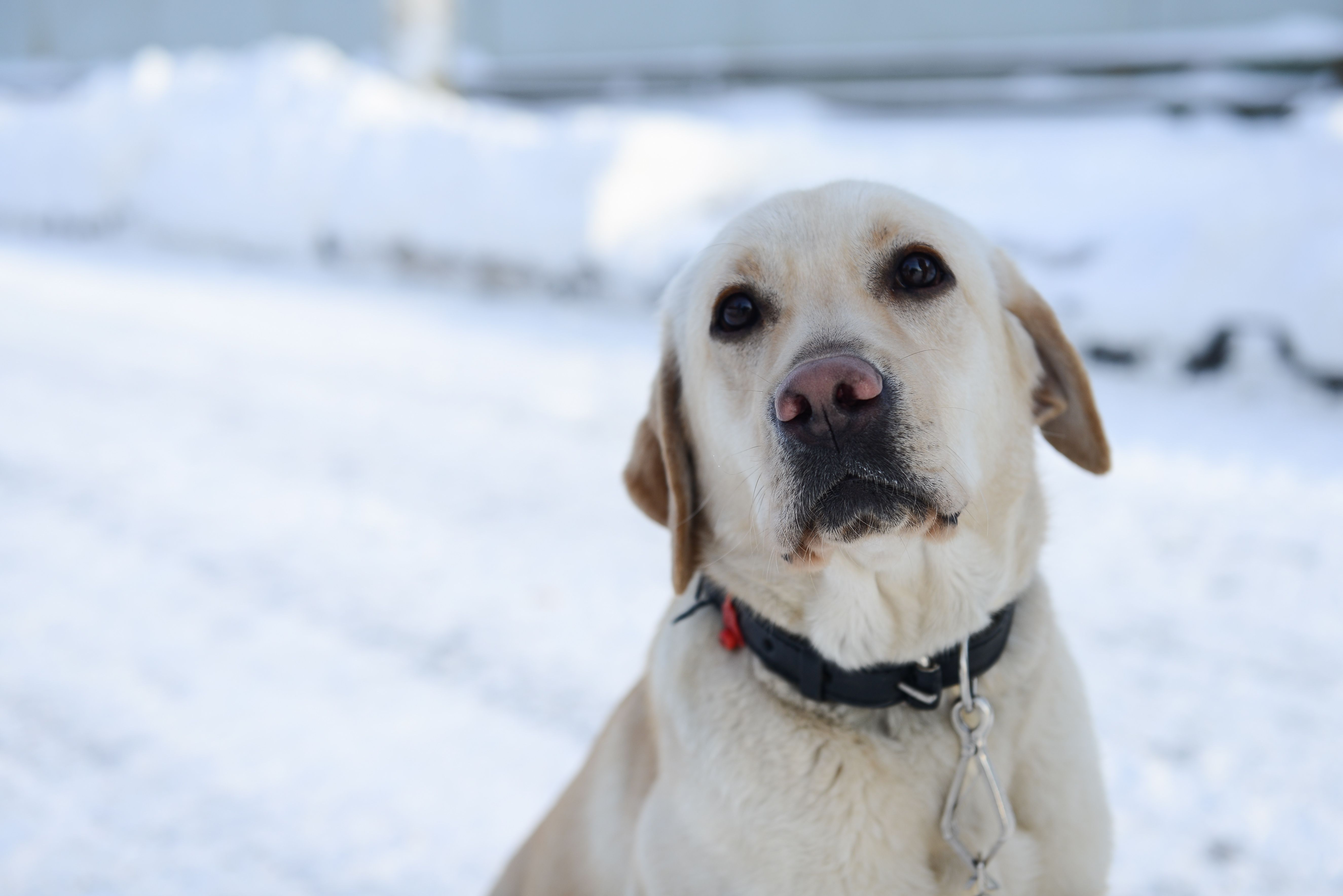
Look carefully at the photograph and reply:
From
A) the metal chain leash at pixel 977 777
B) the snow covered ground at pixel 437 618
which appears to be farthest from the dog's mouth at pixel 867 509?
the snow covered ground at pixel 437 618

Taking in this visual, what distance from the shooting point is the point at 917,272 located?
2016 mm

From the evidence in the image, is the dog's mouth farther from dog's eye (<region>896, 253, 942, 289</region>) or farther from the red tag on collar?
dog's eye (<region>896, 253, 942, 289</region>)

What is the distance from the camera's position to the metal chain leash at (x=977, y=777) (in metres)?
1.79

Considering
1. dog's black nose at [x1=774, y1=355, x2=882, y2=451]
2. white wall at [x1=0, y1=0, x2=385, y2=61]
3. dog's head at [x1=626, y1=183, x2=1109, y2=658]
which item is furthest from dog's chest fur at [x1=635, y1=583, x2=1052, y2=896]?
white wall at [x1=0, y1=0, x2=385, y2=61]

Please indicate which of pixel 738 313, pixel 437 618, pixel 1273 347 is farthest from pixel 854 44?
pixel 738 313

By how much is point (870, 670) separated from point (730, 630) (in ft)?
0.95

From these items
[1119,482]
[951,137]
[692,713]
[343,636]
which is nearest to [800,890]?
[692,713]

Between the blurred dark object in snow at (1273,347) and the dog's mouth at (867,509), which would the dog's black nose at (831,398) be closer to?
the dog's mouth at (867,509)

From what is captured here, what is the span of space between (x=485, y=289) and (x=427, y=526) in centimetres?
383

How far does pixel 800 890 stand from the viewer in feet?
5.79

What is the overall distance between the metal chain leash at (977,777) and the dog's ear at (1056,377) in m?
0.53

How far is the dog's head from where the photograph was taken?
5.63ft

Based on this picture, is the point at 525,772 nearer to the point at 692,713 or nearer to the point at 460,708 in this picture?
the point at 460,708

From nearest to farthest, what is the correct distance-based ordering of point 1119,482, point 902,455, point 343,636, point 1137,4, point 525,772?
point 902,455 → point 525,772 → point 343,636 → point 1119,482 → point 1137,4
